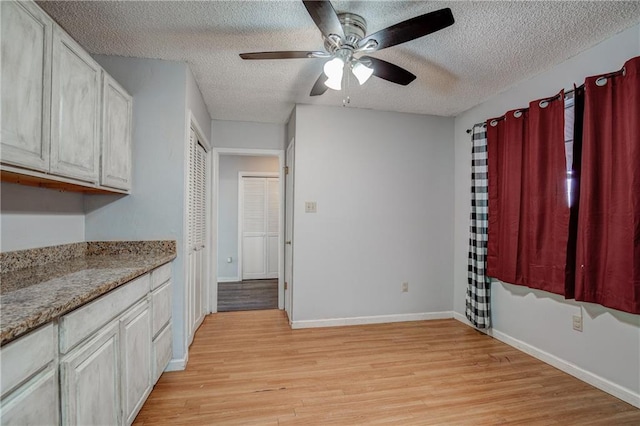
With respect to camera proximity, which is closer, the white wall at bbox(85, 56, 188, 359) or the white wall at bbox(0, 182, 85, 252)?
the white wall at bbox(0, 182, 85, 252)

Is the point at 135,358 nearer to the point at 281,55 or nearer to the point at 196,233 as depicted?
the point at 196,233

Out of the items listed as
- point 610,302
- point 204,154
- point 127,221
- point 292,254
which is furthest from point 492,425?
point 204,154

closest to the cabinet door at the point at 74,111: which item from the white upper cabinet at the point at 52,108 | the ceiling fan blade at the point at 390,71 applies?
the white upper cabinet at the point at 52,108

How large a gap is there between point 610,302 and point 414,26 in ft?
6.98

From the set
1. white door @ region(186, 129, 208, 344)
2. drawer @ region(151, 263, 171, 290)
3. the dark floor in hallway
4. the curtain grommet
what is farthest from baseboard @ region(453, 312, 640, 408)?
drawer @ region(151, 263, 171, 290)

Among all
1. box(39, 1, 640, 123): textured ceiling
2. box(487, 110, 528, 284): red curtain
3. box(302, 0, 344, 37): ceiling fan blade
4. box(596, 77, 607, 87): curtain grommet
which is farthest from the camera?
box(487, 110, 528, 284): red curtain

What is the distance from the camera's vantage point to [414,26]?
4.71 feet

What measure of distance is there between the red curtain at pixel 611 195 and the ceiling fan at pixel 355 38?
4.27 feet

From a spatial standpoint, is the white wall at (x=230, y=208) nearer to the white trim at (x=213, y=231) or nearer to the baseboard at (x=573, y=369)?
the white trim at (x=213, y=231)

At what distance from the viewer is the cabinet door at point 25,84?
113cm

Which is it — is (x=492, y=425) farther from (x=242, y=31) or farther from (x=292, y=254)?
(x=242, y=31)

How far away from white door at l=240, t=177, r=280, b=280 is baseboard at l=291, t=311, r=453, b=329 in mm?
2564

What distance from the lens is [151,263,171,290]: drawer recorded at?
73.0 inches

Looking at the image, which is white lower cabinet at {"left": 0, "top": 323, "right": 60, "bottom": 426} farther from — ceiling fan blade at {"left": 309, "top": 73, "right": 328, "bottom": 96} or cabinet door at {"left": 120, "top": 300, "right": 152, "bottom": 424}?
ceiling fan blade at {"left": 309, "top": 73, "right": 328, "bottom": 96}
